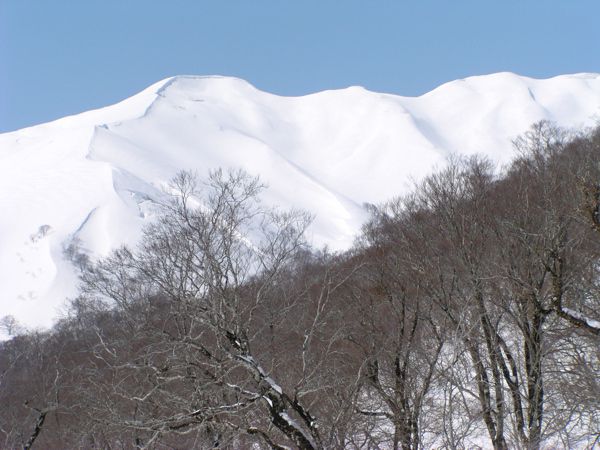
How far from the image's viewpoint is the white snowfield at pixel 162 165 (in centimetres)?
11019

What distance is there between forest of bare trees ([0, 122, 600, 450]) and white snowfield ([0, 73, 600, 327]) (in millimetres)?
75074

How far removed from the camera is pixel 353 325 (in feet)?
44.7

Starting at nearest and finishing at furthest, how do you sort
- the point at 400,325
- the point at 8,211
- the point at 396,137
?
the point at 400,325, the point at 8,211, the point at 396,137

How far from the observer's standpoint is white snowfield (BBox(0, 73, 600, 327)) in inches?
4338

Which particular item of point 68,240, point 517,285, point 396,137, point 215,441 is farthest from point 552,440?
point 396,137

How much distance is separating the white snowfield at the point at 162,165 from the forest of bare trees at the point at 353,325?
7507 cm

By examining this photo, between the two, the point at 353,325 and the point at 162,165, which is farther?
the point at 162,165

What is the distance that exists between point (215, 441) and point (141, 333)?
2.09 metres

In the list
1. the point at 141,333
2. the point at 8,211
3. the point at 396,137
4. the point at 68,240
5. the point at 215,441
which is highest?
the point at 396,137

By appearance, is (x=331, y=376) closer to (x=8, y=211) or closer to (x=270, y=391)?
(x=270, y=391)

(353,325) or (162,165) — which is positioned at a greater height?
(162,165)

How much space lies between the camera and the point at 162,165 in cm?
15438

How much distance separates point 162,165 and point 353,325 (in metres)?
145

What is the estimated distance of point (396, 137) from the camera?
18612 centimetres
